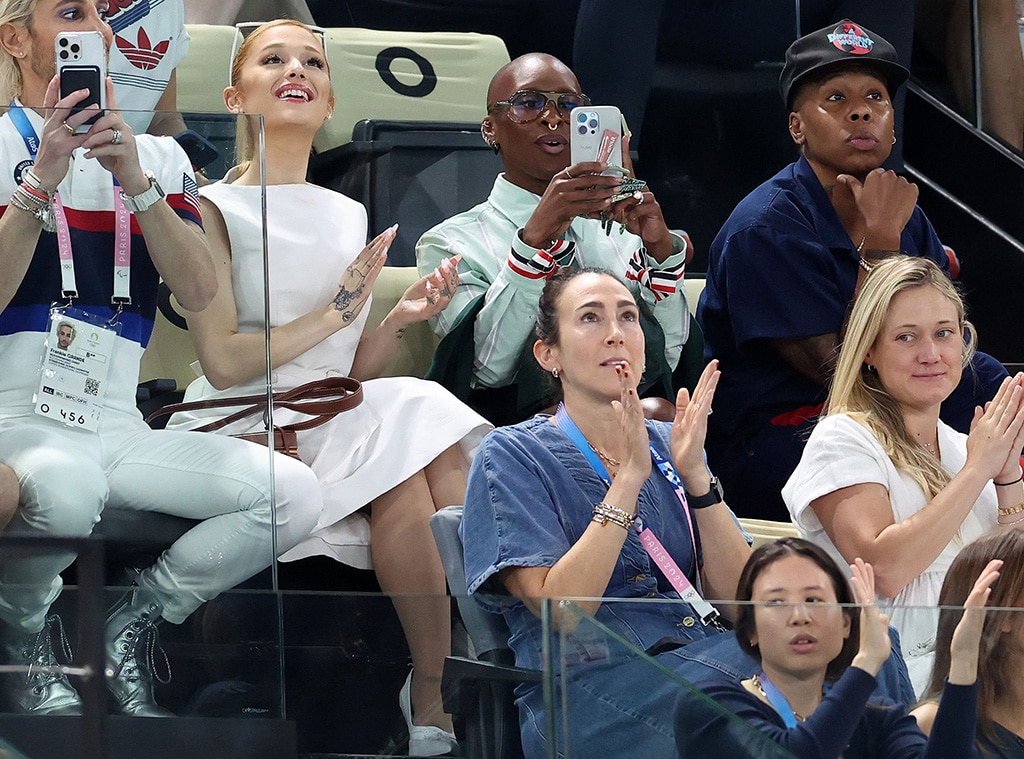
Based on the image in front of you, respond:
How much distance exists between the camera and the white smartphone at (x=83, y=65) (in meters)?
2.13

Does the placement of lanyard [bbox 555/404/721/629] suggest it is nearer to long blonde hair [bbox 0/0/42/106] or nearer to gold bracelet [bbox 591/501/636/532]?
gold bracelet [bbox 591/501/636/532]

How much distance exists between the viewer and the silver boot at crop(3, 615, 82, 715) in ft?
6.15

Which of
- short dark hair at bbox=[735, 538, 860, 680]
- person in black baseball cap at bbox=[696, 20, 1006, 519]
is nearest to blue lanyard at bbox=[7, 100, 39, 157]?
short dark hair at bbox=[735, 538, 860, 680]

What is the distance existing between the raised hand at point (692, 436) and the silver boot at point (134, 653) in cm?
76

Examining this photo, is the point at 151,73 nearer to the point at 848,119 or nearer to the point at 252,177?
the point at 252,177

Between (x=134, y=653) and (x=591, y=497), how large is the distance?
669mm

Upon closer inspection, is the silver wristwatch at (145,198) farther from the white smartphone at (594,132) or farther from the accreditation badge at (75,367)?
the white smartphone at (594,132)

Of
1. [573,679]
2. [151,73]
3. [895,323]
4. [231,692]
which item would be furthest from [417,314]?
[573,679]

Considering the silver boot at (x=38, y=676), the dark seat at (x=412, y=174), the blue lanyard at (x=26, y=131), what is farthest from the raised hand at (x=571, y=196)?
the silver boot at (x=38, y=676)

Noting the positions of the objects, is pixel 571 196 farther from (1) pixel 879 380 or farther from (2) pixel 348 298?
(1) pixel 879 380

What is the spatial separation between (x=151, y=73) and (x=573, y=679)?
1574 millimetres

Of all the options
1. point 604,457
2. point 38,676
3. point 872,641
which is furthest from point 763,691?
point 38,676

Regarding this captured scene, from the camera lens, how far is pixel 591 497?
2.29 m

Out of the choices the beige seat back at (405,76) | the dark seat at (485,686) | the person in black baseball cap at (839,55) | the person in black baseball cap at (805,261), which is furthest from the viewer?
the beige seat back at (405,76)
